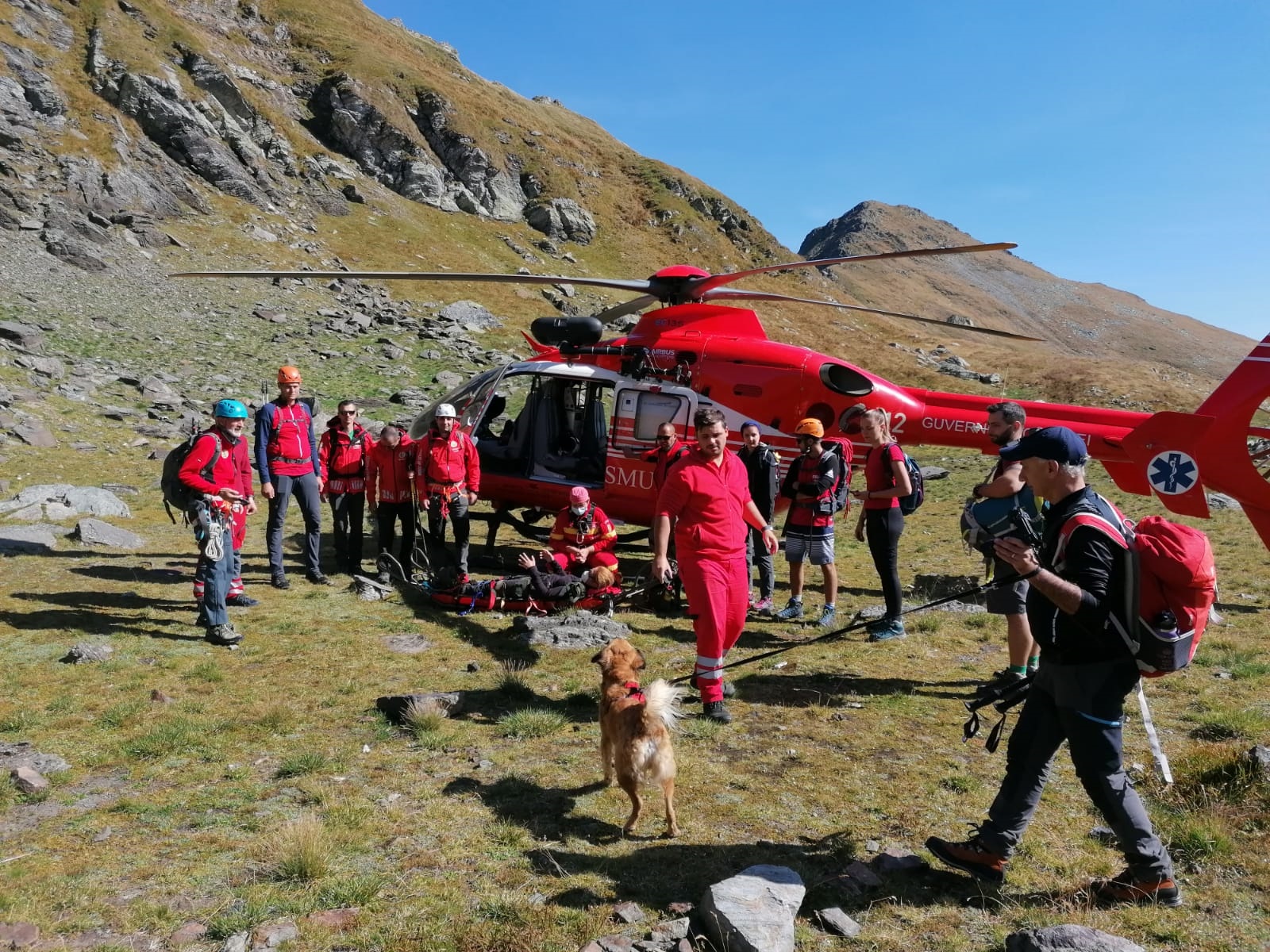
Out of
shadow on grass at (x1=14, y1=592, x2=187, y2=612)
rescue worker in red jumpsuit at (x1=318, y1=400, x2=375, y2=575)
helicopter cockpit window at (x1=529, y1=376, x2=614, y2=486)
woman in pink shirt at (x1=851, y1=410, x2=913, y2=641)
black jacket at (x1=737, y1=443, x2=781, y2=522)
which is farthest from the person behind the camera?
helicopter cockpit window at (x1=529, y1=376, x2=614, y2=486)

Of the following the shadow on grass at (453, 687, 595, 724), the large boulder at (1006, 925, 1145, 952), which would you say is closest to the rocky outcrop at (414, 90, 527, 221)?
the shadow on grass at (453, 687, 595, 724)

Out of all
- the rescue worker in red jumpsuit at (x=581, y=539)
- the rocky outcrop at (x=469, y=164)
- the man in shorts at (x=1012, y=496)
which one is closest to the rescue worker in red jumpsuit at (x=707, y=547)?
the man in shorts at (x=1012, y=496)

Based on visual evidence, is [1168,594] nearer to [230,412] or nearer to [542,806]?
[542,806]

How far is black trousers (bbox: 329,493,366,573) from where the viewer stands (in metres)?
9.55

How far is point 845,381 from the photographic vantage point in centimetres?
926

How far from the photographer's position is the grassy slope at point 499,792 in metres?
3.37

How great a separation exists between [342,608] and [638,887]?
18.2 ft

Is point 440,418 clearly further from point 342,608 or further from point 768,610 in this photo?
point 768,610

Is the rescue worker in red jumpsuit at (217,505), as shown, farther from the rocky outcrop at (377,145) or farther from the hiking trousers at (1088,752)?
the rocky outcrop at (377,145)

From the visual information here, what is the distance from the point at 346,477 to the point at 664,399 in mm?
4084

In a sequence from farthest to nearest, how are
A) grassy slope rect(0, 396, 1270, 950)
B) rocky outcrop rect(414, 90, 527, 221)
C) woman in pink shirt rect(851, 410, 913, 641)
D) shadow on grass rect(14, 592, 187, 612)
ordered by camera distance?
rocky outcrop rect(414, 90, 527, 221) < shadow on grass rect(14, 592, 187, 612) < woman in pink shirt rect(851, 410, 913, 641) < grassy slope rect(0, 396, 1270, 950)

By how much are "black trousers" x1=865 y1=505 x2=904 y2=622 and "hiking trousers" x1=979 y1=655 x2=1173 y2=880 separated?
337 cm

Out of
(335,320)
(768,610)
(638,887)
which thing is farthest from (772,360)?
(335,320)

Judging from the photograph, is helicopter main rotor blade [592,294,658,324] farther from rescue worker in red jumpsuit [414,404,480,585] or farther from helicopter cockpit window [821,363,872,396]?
rescue worker in red jumpsuit [414,404,480,585]
